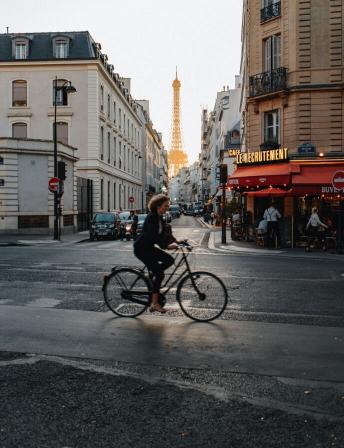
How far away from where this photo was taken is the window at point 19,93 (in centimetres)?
4450

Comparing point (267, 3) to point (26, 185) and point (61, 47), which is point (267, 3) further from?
point (61, 47)

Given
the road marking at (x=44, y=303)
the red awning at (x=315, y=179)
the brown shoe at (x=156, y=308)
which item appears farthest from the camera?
the red awning at (x=315, y=179)

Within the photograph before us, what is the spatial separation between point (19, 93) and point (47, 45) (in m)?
4.67

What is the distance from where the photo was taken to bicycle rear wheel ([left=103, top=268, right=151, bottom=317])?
26.3 ft

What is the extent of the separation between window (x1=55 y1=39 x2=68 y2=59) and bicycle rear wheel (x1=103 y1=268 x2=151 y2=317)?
39.6 m

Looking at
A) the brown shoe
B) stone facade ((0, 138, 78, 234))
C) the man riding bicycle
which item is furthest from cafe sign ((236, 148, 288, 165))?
the brown shoe

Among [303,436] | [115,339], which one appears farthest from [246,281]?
[303,436]

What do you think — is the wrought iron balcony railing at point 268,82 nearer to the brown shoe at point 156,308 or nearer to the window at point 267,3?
the window at point 267,3

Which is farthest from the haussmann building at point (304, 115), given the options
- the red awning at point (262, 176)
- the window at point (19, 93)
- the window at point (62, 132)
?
the window at point (19, 93)

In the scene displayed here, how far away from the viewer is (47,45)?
45062 mm

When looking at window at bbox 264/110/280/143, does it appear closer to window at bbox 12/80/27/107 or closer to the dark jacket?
the dark jacket

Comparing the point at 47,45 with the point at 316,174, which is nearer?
the point at 316,174

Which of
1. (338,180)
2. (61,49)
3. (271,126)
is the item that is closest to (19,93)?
(61,49)

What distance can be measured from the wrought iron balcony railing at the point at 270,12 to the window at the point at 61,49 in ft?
76.5
